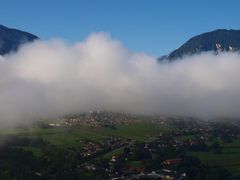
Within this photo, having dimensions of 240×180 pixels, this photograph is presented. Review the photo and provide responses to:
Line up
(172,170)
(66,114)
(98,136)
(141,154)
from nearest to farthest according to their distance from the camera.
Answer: (172,170)
(141,154)
(98,136)
(66,114)

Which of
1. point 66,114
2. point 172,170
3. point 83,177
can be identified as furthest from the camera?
point 66,114

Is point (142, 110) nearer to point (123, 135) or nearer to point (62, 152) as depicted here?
point (123, 135)

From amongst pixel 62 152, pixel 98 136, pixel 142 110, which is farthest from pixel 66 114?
pixel 62 152

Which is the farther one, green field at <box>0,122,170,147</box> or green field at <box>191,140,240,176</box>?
green field at <box>0,122,170,147</box>

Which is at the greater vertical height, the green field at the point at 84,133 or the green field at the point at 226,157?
the green field at the point at 84,133

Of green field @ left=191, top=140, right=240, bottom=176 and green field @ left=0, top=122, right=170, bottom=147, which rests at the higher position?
green field @ left=0, top=122, right=170, bottom=147

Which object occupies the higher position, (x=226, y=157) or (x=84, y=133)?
(x=84, y=133)

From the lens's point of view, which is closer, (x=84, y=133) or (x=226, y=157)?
(x=226, y=157)

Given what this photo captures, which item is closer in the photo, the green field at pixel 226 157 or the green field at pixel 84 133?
the green field at pixel 226 157

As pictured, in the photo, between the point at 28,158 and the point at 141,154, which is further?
the point at 141,154

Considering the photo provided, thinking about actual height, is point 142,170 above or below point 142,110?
below
